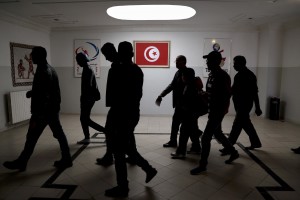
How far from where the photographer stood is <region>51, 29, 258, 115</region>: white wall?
277 inches

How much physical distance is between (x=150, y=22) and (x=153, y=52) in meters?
0.94

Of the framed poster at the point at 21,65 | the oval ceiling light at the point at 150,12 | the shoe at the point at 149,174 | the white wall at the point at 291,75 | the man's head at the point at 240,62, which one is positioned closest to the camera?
the shoe at the point at 149,174

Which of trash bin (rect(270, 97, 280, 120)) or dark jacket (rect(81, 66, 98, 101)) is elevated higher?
dark jacket (rect(81, 66, 98, 101))

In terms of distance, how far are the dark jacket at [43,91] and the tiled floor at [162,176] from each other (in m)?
0.87

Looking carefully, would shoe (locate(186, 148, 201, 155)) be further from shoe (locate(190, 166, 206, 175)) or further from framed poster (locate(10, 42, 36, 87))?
framed poster (locate(10, 42, 36, 87))

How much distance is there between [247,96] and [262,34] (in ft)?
13.5

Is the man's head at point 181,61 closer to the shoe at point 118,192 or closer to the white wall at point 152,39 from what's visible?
the shoe at point 118,192

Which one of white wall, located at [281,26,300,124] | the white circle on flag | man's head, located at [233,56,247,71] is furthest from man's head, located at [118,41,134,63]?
white wall, located at [281,26,300,124]

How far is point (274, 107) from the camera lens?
Answer: 652cm

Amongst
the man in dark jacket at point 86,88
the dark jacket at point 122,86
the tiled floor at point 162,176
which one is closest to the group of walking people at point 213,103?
the tiled floor at point 162,176

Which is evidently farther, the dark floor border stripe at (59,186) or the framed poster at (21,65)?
the framed poster at (21,65)

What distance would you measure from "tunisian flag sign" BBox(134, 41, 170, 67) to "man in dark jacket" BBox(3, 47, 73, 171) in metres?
4.32

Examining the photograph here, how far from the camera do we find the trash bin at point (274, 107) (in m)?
6.48

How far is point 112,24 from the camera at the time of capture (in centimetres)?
665
